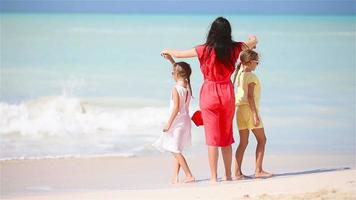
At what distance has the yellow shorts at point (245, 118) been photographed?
727 cm

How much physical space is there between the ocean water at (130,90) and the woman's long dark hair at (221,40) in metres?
2.25

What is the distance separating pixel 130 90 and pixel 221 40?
21.9ft

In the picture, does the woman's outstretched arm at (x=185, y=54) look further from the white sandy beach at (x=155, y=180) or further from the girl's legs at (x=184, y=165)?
the white sandy beach at (x=155, y=180)

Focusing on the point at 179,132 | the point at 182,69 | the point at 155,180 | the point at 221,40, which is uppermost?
the point at 221,40

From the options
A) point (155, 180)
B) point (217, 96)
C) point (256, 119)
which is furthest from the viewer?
point (155, 180)

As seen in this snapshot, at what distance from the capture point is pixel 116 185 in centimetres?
756

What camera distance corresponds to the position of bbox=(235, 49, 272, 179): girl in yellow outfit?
722 cm

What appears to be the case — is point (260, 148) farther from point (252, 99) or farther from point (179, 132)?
point (179, 132)

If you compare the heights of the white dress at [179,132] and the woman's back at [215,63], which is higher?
the woman's back at [215,63]

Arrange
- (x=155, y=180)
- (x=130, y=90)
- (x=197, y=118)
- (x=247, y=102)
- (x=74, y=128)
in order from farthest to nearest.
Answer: (x=130, y=90)
(x=74, y=128)
(x=155, y=180)
(x=197, y=118)
(x=247, y=102)

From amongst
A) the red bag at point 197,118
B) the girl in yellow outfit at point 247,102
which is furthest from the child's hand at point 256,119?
the red bag at point 197,118

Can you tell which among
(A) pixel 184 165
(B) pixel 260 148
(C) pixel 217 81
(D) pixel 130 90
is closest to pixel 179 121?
(A) pixel 184 165

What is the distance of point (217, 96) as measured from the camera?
7082mm

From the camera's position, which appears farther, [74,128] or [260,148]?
[74,128]
